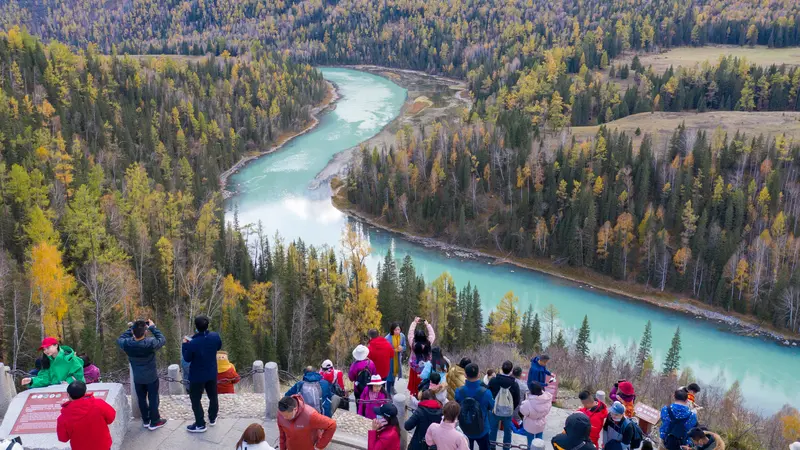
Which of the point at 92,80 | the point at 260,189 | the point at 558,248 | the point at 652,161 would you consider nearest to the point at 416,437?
the point at 558,248

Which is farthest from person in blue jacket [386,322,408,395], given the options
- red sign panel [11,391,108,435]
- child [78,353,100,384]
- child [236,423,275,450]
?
child [78,353,100,384]

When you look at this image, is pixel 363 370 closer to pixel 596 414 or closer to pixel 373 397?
pixel 373 397

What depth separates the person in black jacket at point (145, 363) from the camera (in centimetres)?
1447

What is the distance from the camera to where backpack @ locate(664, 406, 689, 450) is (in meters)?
14.4

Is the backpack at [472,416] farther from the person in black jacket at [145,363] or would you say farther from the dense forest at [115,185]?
the dense forest at [115,185]

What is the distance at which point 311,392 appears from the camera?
1521 centimetres

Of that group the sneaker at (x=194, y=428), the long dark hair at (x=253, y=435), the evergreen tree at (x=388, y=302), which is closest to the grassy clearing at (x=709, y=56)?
the evergreen tree at (x=388, y=302)

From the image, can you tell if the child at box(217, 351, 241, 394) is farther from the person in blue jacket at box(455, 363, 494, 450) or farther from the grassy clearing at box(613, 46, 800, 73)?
the grassy clearing at box(613, 46, 800, 73)

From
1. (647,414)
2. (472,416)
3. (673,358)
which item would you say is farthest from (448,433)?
(673,358)

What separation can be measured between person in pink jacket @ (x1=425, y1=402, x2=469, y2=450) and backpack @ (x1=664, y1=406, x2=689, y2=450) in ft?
18.0


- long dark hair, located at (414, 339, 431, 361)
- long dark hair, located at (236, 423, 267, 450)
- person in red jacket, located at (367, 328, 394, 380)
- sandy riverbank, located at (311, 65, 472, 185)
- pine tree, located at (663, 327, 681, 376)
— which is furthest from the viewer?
sandy riverbank, located at (311, 65, 472, 185)

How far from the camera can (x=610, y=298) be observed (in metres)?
75.4

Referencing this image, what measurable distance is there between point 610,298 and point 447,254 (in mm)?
22586

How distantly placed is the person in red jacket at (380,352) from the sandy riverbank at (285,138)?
94.7 meters
